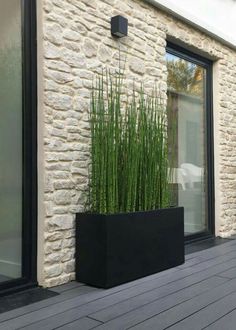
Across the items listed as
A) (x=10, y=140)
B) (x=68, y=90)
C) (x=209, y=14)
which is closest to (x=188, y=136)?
(x=209, y=14)

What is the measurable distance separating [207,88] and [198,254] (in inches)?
78.4

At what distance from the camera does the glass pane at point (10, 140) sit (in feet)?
8.23

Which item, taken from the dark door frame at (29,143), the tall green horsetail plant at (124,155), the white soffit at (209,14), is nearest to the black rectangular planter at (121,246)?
the tall green horsetail plant at (124,155)

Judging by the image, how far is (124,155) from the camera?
276cm

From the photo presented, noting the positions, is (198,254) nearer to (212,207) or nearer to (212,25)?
(212,207)

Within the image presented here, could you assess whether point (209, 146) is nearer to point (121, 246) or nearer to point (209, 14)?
point (209, 14)

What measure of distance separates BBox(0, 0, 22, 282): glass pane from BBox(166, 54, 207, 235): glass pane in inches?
72.3

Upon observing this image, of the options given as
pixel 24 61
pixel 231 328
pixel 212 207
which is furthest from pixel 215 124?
pixel 231 328

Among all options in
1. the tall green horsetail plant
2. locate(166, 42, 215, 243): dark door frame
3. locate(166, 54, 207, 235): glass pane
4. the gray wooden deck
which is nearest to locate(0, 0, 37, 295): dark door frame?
the gray wooden deck

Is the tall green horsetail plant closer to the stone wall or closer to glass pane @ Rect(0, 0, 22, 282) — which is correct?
the stone wall

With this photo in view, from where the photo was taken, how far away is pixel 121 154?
2.75 meters

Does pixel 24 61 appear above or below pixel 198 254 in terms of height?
above

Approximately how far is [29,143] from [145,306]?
124 cm

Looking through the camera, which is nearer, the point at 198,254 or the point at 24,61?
the point at 24,61
